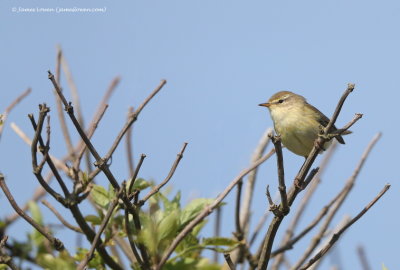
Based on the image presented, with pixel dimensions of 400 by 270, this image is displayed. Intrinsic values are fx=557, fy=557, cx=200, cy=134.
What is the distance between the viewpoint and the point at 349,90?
8.46 feet

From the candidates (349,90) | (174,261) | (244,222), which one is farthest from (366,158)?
(174,261)

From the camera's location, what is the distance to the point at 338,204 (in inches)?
135

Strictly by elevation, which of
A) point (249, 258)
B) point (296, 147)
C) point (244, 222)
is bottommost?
point (249, 258)

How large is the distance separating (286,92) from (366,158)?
2703mm

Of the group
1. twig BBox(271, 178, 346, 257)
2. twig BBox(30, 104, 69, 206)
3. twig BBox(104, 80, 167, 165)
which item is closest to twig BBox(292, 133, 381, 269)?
twig BBox(271, 178, 346, 257)

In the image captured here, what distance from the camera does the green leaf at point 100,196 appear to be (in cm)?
253

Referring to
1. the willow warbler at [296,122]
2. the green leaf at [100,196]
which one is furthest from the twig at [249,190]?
the willow warbler at [296,122]

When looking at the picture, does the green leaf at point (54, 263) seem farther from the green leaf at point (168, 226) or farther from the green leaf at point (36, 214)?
the green leaf at point (168, 226)

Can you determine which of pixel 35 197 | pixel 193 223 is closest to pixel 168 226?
pixel 193 223

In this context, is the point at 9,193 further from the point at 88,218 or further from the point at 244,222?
the point at 244,222

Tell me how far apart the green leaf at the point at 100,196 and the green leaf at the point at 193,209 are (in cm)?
37

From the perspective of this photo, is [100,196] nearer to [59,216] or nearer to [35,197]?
[59,216]

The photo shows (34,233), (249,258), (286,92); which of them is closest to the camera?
(34,233)

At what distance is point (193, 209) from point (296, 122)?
313cm
